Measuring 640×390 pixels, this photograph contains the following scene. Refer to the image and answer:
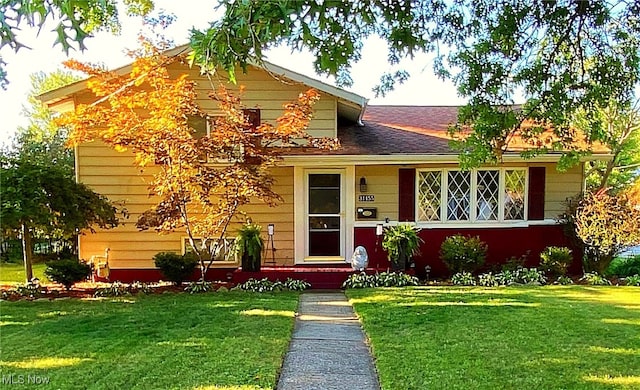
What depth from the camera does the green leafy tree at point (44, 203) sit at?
306 inches

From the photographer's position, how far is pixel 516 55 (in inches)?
236

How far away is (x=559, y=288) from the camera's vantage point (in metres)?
8.91

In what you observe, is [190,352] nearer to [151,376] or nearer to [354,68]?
[151,376]

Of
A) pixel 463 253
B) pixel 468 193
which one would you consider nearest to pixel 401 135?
pixel 468 193

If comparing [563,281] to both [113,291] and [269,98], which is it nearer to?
[269,98]

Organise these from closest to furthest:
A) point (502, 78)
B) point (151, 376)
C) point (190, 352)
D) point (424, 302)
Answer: point (151, 376) < point (190, 352) < point (502, 78) < point (424, 302)

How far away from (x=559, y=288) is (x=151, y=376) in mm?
7163

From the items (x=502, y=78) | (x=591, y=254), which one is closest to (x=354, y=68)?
(x=502, y=78)

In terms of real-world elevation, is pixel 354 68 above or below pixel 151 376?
above

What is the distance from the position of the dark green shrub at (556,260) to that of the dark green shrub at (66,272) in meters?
8.50

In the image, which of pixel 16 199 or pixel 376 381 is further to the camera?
pixel 16 199

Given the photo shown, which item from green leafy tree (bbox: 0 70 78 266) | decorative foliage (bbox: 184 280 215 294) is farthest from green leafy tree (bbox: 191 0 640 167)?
green leafy tree (bbox: 0 70 78 266)

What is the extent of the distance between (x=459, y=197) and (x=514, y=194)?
1140 millimetres

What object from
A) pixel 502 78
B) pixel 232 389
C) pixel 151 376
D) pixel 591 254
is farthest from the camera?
pixel 591 254
